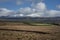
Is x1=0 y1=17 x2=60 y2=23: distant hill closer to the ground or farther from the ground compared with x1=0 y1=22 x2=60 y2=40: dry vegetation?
farther from the ground

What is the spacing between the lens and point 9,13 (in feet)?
12.5

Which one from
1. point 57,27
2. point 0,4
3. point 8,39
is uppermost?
point 0,4

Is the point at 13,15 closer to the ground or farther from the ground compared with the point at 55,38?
farther from the ground

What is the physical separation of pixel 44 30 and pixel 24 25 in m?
0.58

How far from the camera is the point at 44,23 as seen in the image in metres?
3.73

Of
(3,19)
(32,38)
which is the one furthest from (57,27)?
(3,19)

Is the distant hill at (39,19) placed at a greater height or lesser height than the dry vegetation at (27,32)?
greater

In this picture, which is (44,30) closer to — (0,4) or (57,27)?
(57,27)

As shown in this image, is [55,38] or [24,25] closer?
[55,38]

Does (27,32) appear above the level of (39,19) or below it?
below

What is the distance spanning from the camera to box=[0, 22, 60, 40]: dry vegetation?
139 inches

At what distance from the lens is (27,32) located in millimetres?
3713

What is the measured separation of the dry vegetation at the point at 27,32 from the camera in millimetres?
3543

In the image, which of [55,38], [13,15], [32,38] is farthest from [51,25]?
[13,15]
